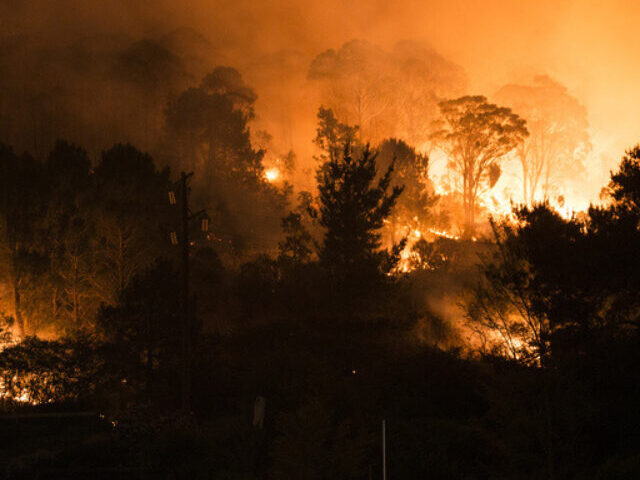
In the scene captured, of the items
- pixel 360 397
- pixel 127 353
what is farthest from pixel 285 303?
pixel 360 397

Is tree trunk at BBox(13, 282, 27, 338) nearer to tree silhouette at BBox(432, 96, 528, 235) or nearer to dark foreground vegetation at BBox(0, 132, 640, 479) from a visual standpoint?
dark foreground vegetation at BBox(0, 132, 640, 479)

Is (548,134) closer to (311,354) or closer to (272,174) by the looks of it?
(272,174)

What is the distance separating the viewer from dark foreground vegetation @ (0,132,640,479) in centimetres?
1052

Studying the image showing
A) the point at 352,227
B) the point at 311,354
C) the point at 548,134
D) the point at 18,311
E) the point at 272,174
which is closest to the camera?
the point at 311,354

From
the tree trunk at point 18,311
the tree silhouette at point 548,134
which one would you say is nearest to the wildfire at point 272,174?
the tree silhouette at point 548,134

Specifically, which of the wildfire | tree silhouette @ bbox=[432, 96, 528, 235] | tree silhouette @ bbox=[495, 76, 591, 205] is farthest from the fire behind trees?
tree silhouette @ bbox=[495, 76, 591, 205]

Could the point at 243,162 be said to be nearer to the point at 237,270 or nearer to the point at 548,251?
the point at 237,270

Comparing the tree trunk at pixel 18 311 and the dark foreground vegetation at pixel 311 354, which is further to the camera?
the tree trunk at pixel 18 311

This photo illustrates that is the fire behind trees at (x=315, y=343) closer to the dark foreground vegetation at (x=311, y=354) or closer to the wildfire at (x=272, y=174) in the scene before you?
the dark foreground vegetation at (x=311, y=354)

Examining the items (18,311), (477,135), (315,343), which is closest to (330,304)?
(315,343)

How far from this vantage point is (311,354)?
21.0 m

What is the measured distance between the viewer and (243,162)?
52062 mm

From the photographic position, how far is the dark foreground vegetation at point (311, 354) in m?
10.5

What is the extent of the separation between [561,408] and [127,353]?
12427mm
